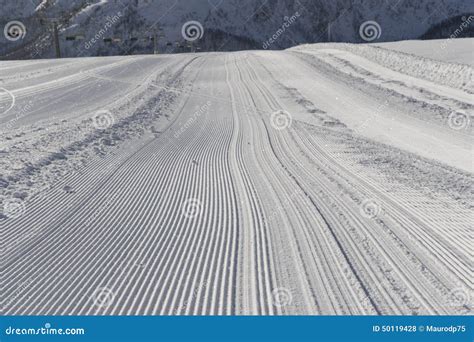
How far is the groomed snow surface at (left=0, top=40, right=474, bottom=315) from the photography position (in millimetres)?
4352

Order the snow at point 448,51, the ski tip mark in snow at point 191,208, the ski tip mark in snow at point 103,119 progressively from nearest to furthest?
1. the ski tip mark in snow at point 191,208
2. the ski tip mark in snow at point 103,119
3. the snow at point 448,51

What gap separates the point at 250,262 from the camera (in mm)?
4957

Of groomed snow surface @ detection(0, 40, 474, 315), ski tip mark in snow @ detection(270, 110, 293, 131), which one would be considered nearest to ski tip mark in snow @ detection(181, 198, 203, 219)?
groomed snow surface @ detection(0, 40, 474, 315)

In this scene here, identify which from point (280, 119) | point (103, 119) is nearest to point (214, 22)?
point (280, 119)

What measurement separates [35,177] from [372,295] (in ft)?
17.5

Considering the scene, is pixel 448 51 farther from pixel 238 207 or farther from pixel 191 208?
pixel 191 208

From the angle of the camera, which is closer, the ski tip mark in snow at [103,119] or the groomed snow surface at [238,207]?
the groomed snow surface at [238,207]

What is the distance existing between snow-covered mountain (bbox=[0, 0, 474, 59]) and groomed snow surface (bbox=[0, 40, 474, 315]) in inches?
1927

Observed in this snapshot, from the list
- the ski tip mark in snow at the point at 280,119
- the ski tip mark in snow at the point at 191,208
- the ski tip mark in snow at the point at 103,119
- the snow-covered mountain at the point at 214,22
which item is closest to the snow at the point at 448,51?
the ski tip mark in snow at the point at 280,119

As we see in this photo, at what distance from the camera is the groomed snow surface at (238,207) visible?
171 inches

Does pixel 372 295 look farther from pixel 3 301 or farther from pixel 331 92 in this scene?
pixel 331 92

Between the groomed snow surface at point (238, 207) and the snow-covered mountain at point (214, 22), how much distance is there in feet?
161

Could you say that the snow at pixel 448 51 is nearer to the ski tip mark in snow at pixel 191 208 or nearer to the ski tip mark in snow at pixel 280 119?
the ski tip mark in snow at pixel 280 119

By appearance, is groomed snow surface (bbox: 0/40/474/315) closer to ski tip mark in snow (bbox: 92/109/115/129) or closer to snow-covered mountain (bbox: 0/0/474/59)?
ski tip mark in snow (bbox: 92/109/115/129)
